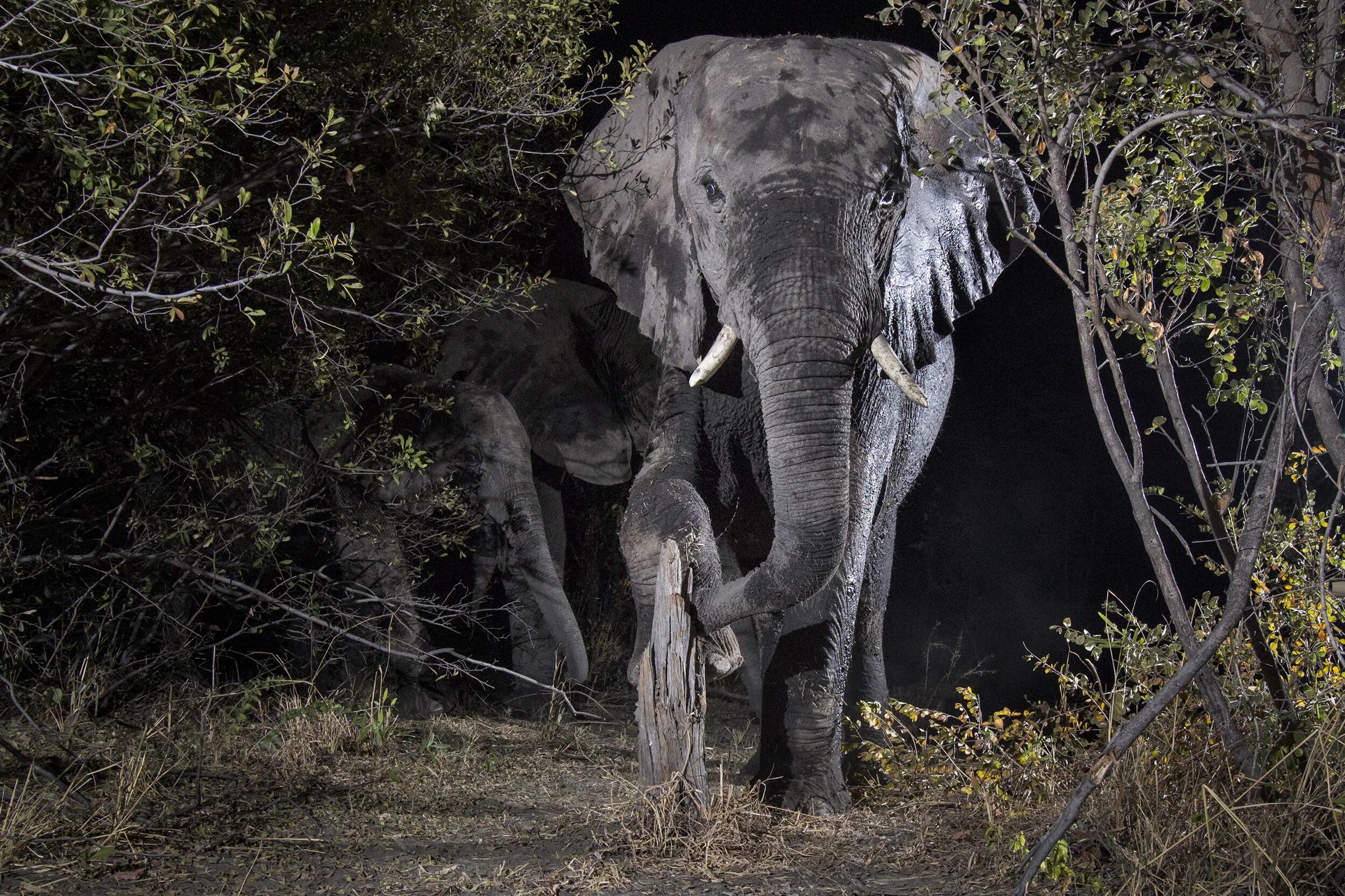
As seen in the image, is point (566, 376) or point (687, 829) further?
point (566, 376)

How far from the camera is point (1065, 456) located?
12539mm

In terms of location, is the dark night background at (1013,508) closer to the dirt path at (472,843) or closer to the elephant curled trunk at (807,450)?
the dirt path at (472,843)

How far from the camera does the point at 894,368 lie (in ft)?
17.3

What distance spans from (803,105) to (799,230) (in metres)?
0.64

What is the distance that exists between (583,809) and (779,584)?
1349 mm

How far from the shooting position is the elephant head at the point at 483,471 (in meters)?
7.79

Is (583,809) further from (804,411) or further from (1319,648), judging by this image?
(1319,648)

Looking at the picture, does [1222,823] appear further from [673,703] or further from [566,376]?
[566,376]

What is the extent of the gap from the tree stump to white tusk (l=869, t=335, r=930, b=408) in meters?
1.32

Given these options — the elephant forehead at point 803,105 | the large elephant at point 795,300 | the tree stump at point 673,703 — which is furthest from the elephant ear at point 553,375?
the tree stump at point 673,703

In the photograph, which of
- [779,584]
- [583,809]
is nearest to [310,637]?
[583,809]

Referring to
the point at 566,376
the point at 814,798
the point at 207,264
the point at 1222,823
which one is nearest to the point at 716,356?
the point at 814,798

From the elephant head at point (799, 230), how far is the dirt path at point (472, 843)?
2.96 feet

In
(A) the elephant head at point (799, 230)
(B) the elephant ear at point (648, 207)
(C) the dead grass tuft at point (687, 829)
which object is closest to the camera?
(C) the dead grass tuft at point (687, 829)
